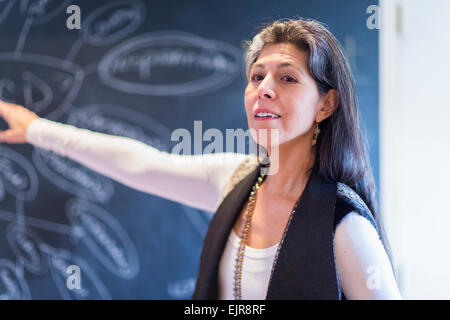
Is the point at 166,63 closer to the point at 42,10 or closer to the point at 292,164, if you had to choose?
the point at 42,10

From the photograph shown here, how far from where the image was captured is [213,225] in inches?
38.1

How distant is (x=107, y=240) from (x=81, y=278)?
178mm

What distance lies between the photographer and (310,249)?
0.80m

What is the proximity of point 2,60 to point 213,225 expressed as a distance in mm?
1110

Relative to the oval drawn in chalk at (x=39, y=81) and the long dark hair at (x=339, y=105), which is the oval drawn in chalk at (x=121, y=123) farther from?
the long dark hair at (x=339, y=105)

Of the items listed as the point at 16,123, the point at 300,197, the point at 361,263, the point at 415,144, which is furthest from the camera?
the point at 415,144

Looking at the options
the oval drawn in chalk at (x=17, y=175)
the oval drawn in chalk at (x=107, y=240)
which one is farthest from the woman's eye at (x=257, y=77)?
the oval drawn in chalk at (x=17, y=175)

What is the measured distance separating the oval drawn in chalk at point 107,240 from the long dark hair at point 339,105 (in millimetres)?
925

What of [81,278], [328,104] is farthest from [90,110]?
[328,104]

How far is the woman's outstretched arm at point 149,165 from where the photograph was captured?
1058 mm

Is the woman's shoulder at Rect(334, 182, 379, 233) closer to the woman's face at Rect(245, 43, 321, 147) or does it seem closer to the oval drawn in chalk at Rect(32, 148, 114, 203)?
the woman's face at Rect(245, 43, 321, 147)

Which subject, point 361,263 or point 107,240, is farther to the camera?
point 107,240

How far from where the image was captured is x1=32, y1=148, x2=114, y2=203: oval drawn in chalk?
153 centimetres

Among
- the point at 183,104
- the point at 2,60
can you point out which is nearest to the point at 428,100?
the point at 183,104
